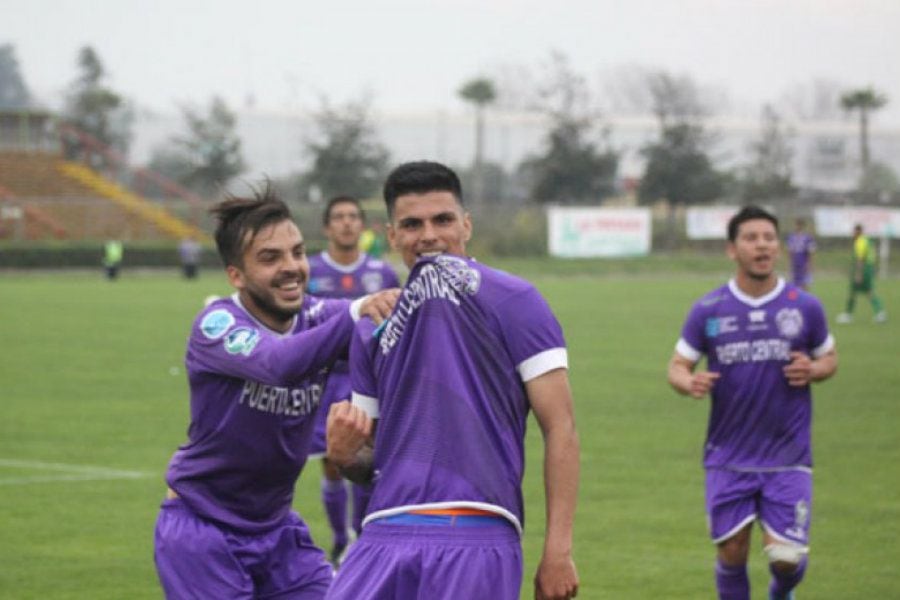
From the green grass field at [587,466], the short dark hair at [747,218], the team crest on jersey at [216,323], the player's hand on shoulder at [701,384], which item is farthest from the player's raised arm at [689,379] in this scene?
the team crest on jersey at [216,323]

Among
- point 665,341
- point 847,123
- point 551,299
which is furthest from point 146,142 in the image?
point 665,341

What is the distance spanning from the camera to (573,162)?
73625mm

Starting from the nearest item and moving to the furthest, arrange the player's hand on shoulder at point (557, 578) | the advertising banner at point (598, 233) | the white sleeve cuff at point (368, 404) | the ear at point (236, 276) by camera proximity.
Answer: the player's hand on shoulder at point (557, 578)
the white sleeve cuff at point (368, 404)
the ear at point (236, 276)
the advertising banner at point (598, 233)

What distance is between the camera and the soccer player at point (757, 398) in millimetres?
8594

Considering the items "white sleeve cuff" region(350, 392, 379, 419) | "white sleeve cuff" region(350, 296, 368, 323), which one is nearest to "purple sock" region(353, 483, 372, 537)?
"white sleeve cuff" region(350, 296, 368, 323)

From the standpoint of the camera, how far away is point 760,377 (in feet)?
29.0

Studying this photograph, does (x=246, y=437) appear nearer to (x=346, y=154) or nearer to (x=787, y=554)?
(x=787, y=554)

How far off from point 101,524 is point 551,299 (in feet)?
94.6

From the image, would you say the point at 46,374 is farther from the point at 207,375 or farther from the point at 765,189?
the point at 765,189

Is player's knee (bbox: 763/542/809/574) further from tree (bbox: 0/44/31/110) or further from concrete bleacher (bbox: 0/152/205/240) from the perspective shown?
tree (bbox: 0/44/31/110)

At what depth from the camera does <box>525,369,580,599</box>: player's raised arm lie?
4.71 m

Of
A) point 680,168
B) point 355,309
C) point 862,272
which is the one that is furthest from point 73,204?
point 355,309

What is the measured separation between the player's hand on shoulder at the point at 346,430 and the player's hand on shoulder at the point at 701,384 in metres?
3.88

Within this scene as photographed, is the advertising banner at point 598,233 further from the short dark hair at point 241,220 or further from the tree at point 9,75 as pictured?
the tree at point 9,75
